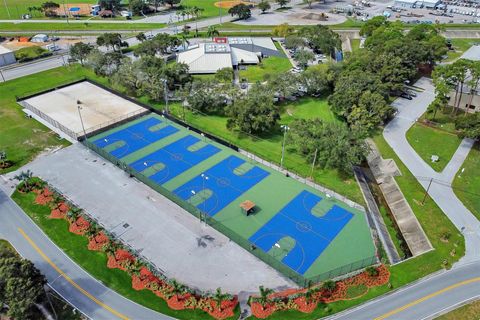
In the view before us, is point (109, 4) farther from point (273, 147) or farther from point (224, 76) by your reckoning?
point (273, 147)

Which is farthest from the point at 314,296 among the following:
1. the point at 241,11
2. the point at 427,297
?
the point at 241,11

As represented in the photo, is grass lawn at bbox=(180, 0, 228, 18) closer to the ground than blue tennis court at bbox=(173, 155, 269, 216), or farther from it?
farther from it

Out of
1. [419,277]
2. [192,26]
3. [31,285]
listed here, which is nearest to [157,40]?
[192,26]

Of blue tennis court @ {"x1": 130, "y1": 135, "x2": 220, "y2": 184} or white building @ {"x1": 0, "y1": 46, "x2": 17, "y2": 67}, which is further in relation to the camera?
white building @ {"x1": 0, "y1": 46, "x2": 17, "y2": 67}

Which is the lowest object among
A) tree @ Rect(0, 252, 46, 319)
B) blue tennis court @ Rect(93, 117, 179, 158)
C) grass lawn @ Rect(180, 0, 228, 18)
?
blue tennis court @ Rect(93, 117, 179, 158)

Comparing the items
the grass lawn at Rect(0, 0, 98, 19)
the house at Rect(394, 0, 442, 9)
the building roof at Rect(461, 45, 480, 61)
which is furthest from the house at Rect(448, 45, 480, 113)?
the grass lawn at Rect(0, 0, 98, 19)

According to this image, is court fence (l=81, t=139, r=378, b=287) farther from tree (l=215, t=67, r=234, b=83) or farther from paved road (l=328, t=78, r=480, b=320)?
tree (l=215, t=67, r=234, b=83)
